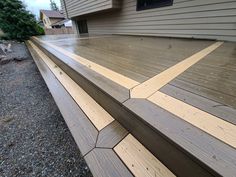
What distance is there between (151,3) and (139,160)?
4124mm

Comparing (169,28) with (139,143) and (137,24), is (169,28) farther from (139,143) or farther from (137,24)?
(139,143)

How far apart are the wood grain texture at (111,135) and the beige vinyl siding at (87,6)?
176 inches

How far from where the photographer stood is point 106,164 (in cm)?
79

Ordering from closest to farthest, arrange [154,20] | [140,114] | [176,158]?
[176,158]
[140,114]
[154,20]

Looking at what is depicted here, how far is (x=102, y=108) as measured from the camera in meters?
1.25

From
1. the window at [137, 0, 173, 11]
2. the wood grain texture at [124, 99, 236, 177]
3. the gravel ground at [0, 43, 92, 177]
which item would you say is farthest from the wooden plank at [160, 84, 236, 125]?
the window at [137, 0, 173, 11]

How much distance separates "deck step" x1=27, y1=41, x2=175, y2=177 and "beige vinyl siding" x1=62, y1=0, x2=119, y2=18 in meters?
4.12

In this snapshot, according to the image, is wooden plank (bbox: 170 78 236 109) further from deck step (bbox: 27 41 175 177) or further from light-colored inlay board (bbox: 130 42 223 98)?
deck step (bbox: 27 41 175 177)

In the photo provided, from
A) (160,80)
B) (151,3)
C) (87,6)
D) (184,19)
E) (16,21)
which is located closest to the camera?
(160,80)

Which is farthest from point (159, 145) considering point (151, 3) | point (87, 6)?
point (87, 6)

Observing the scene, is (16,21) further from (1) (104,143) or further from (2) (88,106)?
(1) (104,143)

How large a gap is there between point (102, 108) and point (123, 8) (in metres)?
Answer: 4.46

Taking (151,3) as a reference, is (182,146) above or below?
below

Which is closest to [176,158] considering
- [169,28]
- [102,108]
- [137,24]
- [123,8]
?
[102,108]
